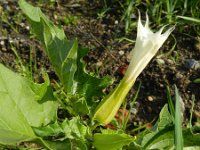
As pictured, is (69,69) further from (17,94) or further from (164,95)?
(164,95)

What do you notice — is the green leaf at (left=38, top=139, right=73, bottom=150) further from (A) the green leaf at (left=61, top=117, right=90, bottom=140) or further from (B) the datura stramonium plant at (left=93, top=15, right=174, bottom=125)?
(B) the datura stramonium plant at (left=93, top=15, right=174, bottom=125)

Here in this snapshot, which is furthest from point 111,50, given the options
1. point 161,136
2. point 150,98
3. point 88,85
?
point 161,136

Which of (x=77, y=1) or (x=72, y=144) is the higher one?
(x=77, y=1)

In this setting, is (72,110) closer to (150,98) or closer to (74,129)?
(74,129)

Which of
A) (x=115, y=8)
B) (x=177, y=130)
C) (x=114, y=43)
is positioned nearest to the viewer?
(x=177, y=130)

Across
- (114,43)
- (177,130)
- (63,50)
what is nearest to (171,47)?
(114,43)

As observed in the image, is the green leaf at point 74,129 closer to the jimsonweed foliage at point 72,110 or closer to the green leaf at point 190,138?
the jimsonweed foliage at point 72,110

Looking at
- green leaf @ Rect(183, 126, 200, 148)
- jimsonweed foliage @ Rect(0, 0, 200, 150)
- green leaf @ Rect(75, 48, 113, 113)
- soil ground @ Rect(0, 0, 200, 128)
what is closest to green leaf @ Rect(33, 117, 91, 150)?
jimsonweed foliage @ Rect(0, 0, 200, 150)
